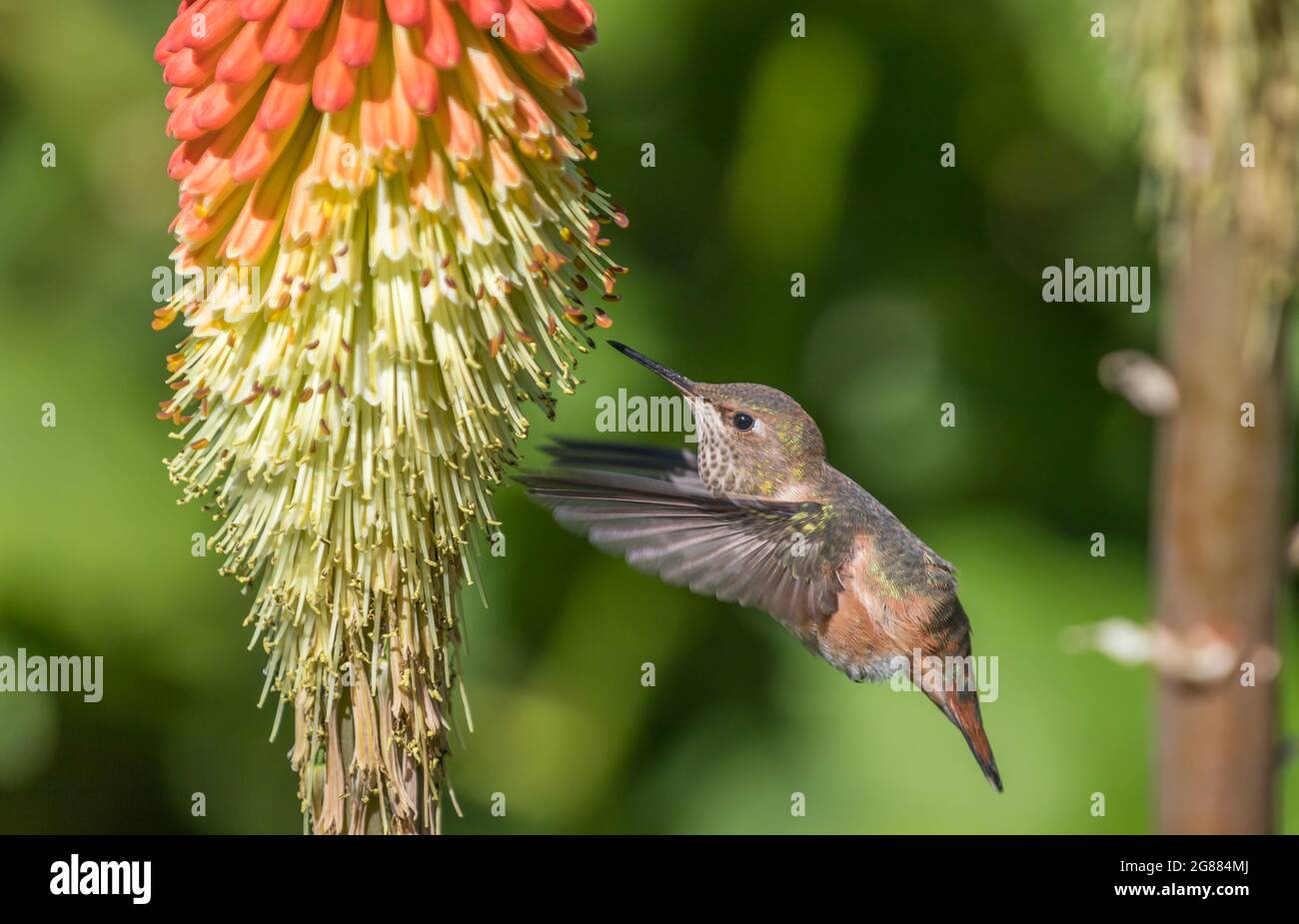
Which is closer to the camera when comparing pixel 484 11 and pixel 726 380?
pixel 484 11

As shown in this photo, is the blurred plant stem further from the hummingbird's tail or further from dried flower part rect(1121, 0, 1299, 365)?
the hummingbird's tail

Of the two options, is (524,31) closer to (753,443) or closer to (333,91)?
(333,91)

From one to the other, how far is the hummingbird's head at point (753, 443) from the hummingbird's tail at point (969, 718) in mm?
643

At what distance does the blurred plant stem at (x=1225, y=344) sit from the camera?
152 centimetres

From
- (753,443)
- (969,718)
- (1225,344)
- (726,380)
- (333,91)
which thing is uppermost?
(333,91)

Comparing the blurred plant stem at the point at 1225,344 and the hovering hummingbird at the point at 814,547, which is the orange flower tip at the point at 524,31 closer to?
the hovering hummingbird at the point at 814,547

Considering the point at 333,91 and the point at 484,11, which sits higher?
the point at 484,11

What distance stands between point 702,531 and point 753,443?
16.7 inches

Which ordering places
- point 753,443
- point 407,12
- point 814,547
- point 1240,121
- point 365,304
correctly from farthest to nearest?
1. point 753,443
2. point 814,547
3. point 365,304
4. point 407,12
5. point 1240,121

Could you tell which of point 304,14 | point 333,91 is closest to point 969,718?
point 333,91

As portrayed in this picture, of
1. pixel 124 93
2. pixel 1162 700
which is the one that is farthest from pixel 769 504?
pixel 124 93

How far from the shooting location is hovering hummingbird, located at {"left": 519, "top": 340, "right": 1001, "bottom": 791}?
3.14m

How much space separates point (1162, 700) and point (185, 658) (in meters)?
3.38

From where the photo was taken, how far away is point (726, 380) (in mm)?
4566
